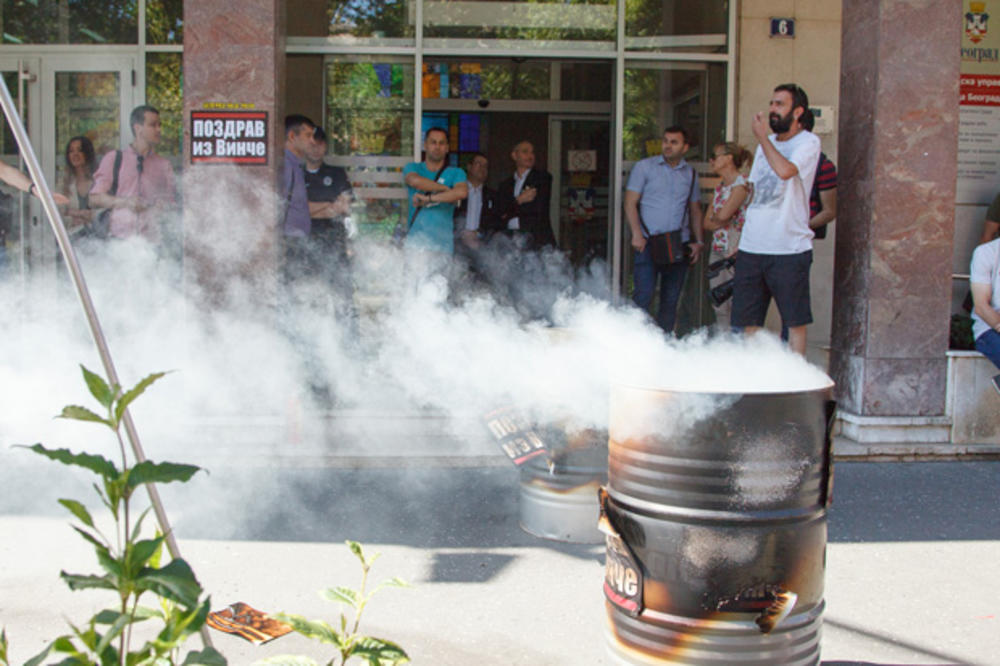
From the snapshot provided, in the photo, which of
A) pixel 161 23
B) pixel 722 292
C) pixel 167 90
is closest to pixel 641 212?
pixel 722 292

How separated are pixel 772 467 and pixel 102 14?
24.8 ft

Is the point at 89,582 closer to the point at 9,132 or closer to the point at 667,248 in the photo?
the point at 667,248

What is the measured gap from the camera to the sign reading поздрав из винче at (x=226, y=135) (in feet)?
19.0

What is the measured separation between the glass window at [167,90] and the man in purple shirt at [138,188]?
140cm

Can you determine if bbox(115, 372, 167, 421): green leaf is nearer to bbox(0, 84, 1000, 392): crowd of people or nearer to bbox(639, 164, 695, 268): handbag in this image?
bbox(0, 84, 1000, 392): crowd of people

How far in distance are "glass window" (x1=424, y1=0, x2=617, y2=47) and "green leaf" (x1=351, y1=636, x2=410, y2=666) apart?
22.8 ft

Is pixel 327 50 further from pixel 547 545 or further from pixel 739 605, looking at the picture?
pixel 739 605

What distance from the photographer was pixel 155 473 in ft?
5.14

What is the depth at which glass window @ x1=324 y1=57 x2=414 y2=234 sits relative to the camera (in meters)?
7.96

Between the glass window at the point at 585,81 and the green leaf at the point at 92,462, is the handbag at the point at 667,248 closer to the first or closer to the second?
the glass window at the point at 585,81

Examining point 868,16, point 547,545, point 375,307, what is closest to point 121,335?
point 375,307

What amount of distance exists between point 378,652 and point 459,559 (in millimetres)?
2253

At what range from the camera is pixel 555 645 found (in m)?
3.22

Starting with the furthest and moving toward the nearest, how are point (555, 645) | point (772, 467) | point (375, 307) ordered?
point (375, 307) → point (555, 645) → point (772, 467)
